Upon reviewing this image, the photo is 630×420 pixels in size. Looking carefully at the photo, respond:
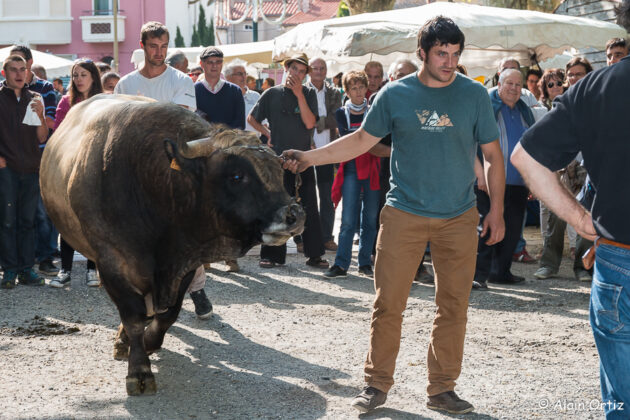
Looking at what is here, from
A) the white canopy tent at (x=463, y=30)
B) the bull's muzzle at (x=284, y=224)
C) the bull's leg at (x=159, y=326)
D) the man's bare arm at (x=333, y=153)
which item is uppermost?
the white canopy tent at (x=463, y=30)

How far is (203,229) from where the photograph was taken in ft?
16.3

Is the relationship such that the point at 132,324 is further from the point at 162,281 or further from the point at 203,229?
the point at 203,229

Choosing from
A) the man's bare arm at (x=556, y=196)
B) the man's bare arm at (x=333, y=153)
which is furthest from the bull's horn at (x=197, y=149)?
the man's bare arm at (x=556, y=196)

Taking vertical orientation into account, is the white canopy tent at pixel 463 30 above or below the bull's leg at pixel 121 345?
above

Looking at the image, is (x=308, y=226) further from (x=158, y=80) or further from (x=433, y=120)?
(x=433, y=120)

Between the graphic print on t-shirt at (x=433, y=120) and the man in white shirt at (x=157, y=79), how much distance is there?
2.79 meters

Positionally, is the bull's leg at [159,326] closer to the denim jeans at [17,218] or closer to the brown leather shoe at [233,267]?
the denim jeans at [17,218]

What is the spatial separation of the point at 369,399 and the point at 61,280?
4.49 m

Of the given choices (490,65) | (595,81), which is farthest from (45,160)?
(490,65)

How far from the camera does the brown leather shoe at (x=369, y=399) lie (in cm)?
464

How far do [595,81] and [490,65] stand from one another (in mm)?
10736

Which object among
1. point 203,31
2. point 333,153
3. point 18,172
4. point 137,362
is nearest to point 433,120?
point 333,153

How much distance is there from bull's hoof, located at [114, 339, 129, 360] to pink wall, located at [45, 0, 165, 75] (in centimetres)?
4180

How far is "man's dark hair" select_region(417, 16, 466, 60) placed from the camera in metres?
4.59
